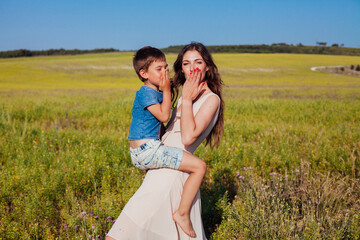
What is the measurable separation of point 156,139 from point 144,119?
0.62 feet

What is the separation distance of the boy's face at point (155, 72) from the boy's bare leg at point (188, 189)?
26.8 inches

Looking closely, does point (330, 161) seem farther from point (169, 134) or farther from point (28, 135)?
point (28, 135)

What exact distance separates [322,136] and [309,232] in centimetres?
413

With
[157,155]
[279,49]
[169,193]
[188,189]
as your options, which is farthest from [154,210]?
[279,49]

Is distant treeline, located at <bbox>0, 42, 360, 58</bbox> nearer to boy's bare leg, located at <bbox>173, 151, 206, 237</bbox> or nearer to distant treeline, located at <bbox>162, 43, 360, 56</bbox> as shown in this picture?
distant treeline, located at <bbox>162, 43, 360, 56</bbox>

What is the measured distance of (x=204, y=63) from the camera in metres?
2.59

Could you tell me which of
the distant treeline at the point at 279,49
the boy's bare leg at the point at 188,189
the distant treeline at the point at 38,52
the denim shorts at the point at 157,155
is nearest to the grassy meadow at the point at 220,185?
the boy's bare leg at the point at 188,189

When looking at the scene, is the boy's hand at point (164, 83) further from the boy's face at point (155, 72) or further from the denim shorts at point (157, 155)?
the denim shorts at point (157, 155)

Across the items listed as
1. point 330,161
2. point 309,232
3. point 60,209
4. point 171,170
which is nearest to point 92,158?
point 60,209

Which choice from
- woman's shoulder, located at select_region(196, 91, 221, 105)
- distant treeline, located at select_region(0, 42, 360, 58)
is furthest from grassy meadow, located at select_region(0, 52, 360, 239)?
distant treeline, located at select_region(0, 42, 360, 58)

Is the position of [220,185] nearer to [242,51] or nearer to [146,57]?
[146,57]

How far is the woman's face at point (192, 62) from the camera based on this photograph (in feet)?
8.34

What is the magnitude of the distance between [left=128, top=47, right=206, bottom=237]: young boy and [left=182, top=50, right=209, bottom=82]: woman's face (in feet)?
0.82

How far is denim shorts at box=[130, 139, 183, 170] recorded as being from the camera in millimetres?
2104
